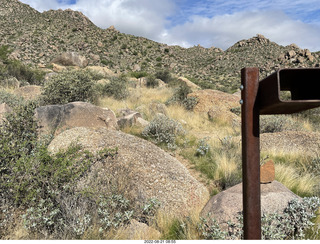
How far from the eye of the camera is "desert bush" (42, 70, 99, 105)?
8.09m

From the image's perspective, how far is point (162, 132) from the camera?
6375mm

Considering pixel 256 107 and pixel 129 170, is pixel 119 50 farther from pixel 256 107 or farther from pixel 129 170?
pixel 256 107

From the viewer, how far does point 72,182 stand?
3.19 metres

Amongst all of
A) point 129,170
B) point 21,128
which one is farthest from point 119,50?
point 129,170

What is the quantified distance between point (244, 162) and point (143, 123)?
238 inches

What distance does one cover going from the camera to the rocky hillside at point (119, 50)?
104 ft

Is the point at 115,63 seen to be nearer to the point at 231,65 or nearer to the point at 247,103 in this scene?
the point at 231,65

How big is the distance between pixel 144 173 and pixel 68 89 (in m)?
6.20

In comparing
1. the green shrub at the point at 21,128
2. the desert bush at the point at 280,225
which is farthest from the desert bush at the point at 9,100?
the desert bush at the point at 280,225

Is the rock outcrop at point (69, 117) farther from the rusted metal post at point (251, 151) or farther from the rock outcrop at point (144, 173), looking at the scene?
the rusted metal post at point (251, 151)

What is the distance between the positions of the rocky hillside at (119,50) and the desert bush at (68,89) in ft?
71.9

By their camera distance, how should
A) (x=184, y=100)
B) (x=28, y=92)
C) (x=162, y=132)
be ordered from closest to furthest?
(x=162, y=132) → (x=28, y=92) → (x=184, y=100)

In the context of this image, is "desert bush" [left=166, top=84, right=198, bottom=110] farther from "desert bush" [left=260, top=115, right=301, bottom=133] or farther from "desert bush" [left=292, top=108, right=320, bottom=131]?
"desert bush" [left=292, top=108, right=320, bottom=131]

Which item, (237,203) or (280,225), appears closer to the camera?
(280,225)
